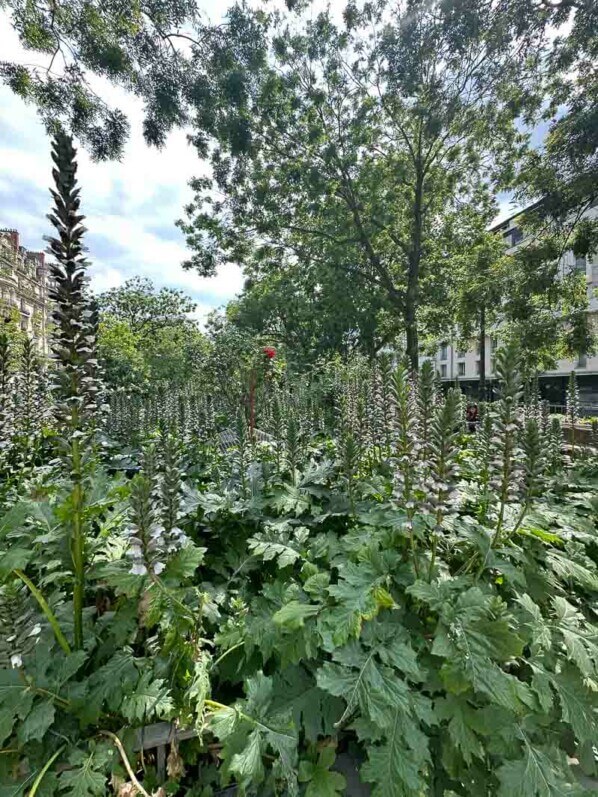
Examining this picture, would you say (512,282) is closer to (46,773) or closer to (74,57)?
(74,57)

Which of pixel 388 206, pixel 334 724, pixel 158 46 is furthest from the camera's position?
pixel 388 206

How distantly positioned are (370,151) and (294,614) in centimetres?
1672

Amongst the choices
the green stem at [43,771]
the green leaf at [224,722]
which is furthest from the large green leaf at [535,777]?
the green stem at [43,771]

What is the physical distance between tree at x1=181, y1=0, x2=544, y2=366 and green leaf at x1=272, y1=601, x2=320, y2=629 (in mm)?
10070

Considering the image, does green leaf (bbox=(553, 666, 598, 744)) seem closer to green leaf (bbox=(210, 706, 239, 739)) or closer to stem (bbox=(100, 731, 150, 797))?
green leaf (bbox=(210, 706, 239, 739))

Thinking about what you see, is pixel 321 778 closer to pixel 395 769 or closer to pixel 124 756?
pixel 395 769

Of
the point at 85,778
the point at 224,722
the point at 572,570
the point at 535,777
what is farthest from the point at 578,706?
the point at 85,778

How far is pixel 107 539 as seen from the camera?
8.75ft

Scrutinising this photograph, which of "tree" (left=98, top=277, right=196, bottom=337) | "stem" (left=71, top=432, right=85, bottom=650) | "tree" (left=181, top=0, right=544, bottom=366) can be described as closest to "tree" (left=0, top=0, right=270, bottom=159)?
"tree" (left=181, top=0, right=544, bottom=366)

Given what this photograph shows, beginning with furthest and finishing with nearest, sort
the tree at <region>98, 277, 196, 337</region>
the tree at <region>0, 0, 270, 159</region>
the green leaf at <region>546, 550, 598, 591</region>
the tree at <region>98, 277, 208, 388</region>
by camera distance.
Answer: the tree at <region>98, 277, 196, 337</region>, the tree at <region>98, 277, 208, 388</region>, the tree at <region>0, 0, 270, 159</region>, the green leaf at <region>546, 550, 598, 591</region>

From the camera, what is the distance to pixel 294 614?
1960 millimetres

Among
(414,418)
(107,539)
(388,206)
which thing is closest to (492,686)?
(414,418)

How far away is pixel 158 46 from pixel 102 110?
165cm

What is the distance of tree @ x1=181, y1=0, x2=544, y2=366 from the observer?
33.4ft
